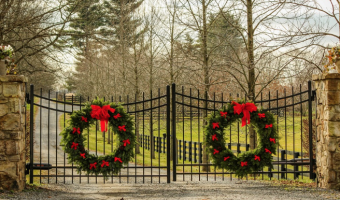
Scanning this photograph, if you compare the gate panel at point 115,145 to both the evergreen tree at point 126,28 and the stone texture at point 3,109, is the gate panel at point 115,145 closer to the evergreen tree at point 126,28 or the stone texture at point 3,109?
the stone texture at point 3,109

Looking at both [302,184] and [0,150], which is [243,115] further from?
[0,150]

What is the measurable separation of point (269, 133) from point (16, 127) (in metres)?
4.73

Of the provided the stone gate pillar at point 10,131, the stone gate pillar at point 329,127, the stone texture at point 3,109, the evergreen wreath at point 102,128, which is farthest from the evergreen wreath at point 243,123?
the stone texture at point 3,109

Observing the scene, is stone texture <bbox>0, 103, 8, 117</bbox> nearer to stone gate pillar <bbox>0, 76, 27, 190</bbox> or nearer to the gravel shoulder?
stone gate pillar <bbox>0, 76, 27, 190</bbox>

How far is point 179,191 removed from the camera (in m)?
6.74

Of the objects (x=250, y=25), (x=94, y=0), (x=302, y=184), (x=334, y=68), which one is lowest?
(x=302, y=184)

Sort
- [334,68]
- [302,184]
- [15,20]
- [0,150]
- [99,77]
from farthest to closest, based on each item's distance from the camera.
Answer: [99,77] < [15,20] < [302,184] < [334,68] < [0,150]

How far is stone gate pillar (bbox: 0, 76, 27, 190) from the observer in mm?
6305

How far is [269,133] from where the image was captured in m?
7.21

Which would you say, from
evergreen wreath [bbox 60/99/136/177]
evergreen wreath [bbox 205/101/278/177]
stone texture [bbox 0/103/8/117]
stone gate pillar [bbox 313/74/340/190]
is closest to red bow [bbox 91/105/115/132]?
evergreen wreath [bbox 60/99/136/177]

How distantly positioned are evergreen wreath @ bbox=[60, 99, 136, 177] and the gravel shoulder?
1.60 feet

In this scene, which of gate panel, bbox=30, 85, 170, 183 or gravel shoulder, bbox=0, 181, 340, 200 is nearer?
→ gravel shoulder, bbox=0, 181, 340, 200

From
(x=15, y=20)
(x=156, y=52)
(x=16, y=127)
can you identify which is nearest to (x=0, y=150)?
(x=16, y=127)

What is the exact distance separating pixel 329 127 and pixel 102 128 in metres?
4.21
